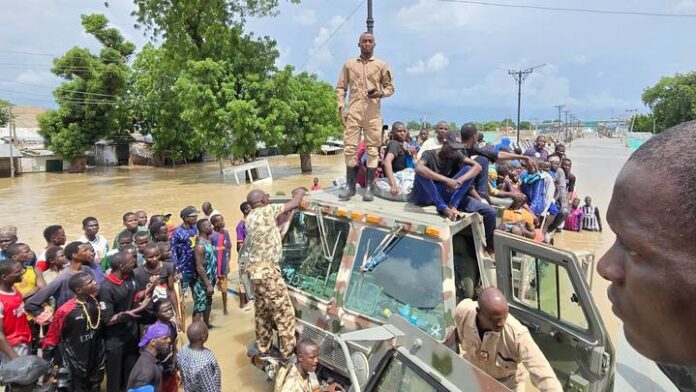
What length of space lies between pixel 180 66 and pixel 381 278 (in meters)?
26.0

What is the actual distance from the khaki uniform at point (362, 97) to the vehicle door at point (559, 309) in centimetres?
220

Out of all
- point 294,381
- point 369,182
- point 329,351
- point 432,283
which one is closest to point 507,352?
point 432,283

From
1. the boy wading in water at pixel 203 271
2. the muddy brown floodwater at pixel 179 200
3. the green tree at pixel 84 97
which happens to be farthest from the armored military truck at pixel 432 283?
the green tree at pixel 84 97

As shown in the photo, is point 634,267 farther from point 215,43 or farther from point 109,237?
point 215,43

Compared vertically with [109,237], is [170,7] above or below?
above

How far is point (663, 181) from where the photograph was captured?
0.63m

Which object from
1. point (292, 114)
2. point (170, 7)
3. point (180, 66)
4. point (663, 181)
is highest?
point (170, 7)

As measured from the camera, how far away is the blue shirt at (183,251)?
605 centimetres

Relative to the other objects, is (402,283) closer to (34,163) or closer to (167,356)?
(167,356)

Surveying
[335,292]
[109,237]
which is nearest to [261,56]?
[109,237]

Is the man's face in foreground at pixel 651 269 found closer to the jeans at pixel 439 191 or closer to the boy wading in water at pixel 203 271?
the jeans at pixel 439 191

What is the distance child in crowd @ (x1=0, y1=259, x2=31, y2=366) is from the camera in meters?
3.98

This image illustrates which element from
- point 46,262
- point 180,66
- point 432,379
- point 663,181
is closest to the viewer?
point 663,181

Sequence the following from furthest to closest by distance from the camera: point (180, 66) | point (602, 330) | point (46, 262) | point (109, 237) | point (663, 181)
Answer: point (180, 66), point (109, 237), point (46, 262), point (602, 330), point (663, 181)
